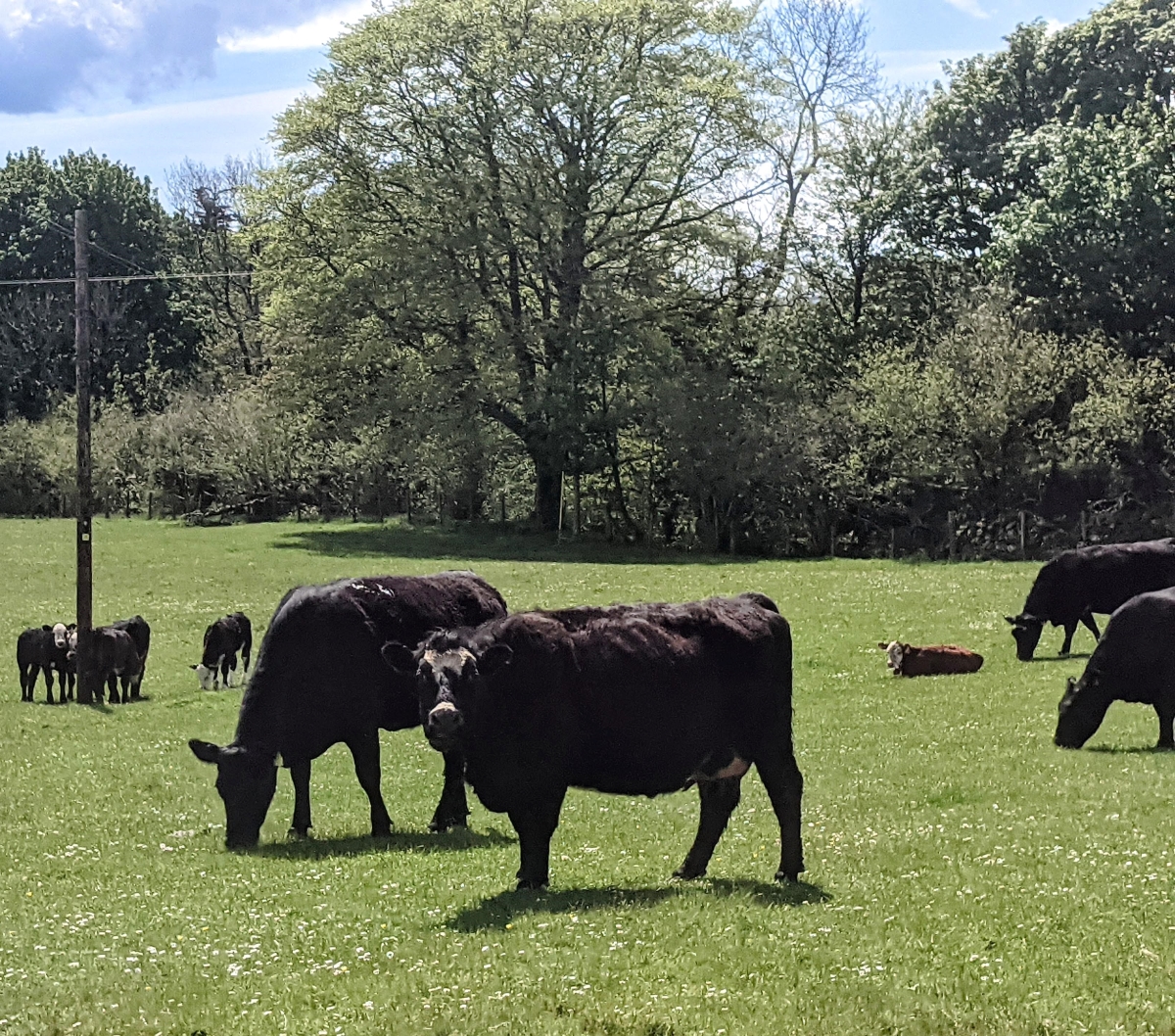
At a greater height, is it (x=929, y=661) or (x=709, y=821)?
(x=709, y=821)

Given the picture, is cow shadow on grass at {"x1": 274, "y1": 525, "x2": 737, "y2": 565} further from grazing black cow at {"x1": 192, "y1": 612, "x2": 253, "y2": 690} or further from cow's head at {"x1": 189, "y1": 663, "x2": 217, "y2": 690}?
cow's head at {"x1": 189, "y1": 663, "x2": 217, "y2": 690}

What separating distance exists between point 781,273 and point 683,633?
1885 inches

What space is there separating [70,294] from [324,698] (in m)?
86.5

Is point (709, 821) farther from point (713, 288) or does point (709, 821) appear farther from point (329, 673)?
point (713, 288)

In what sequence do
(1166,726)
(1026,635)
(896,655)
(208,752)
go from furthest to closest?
1. (1026,635)
2. (896,655)
3. (1166,726)
4. (208,752)

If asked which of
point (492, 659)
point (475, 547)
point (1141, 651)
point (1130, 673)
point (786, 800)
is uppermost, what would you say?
point (492, 659)

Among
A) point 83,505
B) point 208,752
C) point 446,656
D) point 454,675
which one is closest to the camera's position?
point 454,675

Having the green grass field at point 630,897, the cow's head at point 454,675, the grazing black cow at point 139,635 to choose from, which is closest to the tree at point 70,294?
the grazing black cow at point 139,635

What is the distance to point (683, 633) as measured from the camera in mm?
11383

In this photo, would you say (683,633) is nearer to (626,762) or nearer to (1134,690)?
(626,762)

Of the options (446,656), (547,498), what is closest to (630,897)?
(446,656)

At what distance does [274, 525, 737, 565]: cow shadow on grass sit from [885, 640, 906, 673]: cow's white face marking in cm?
2344

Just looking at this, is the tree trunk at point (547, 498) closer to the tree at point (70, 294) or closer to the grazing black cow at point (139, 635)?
the grazing black cow at point (139, 635)

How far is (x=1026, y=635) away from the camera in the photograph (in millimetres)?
25625
